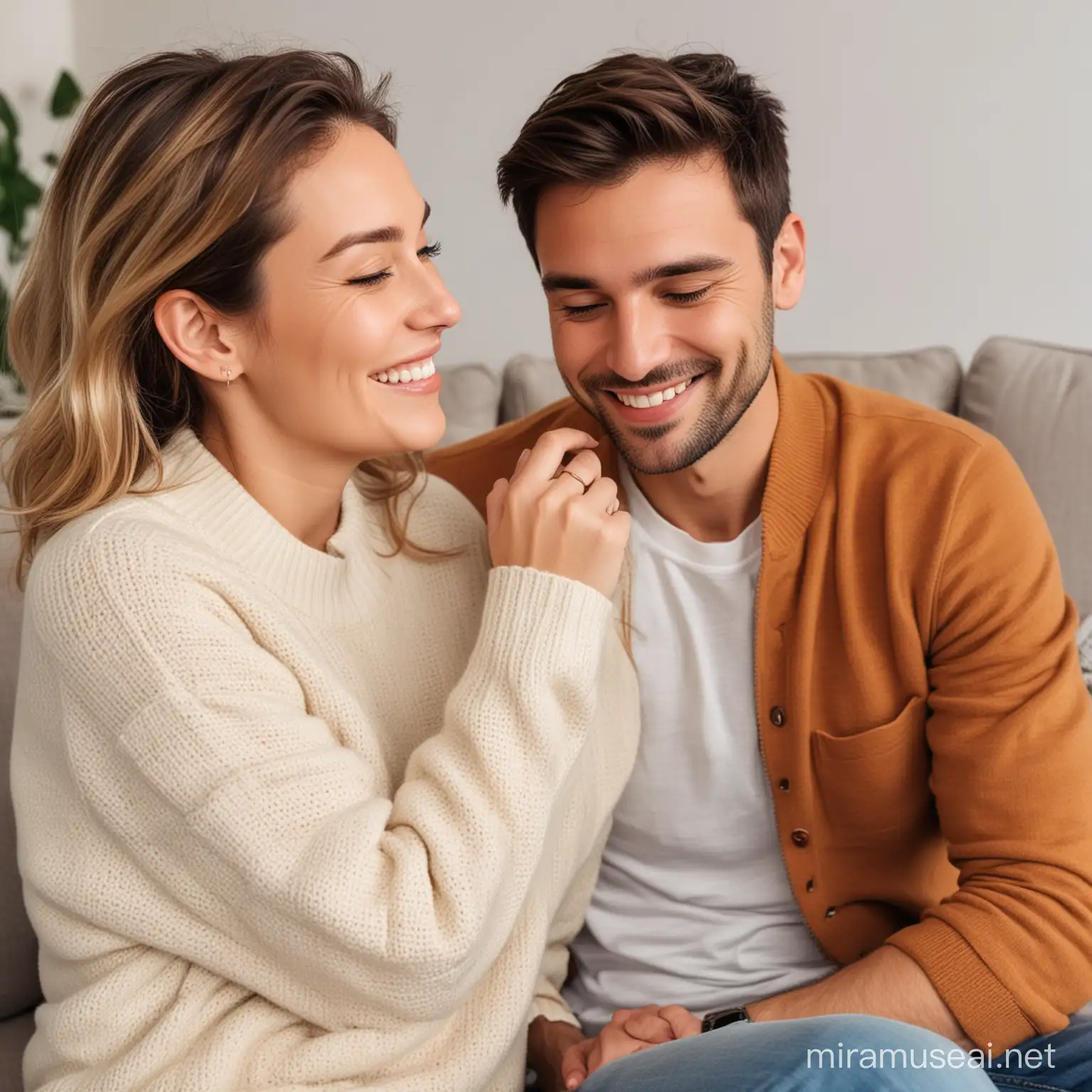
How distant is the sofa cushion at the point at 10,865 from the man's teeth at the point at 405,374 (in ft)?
1.88

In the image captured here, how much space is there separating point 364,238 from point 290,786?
0.57 m

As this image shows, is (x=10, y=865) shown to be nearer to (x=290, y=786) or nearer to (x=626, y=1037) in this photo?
(x=290, y=786)

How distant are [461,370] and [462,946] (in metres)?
1.35

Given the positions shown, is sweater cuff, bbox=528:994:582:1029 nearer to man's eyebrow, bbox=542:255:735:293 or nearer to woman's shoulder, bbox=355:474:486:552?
woman's shoulder, bbox=355:474:486:552

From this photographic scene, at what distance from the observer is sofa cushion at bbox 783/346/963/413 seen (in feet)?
7.26

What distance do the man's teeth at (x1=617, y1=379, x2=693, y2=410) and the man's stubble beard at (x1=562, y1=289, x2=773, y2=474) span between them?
0.03m

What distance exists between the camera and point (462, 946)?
1.18 m

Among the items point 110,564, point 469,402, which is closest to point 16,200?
point 469,402

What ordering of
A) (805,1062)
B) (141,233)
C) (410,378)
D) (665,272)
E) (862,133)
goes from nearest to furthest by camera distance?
(805,1062) → (141,233) → (410,378) → (665,272) → (862,133)

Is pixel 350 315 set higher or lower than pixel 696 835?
higher

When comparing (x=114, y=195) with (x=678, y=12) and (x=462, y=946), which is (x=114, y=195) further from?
(x=678, y=12)

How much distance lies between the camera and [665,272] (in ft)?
5.00

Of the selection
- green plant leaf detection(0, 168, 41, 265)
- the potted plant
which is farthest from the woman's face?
green plant leaf detection(0, 168, 41, 265)

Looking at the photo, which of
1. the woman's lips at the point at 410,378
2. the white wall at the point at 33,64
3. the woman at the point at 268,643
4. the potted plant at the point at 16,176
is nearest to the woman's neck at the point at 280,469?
the woman at the point at 268,643
